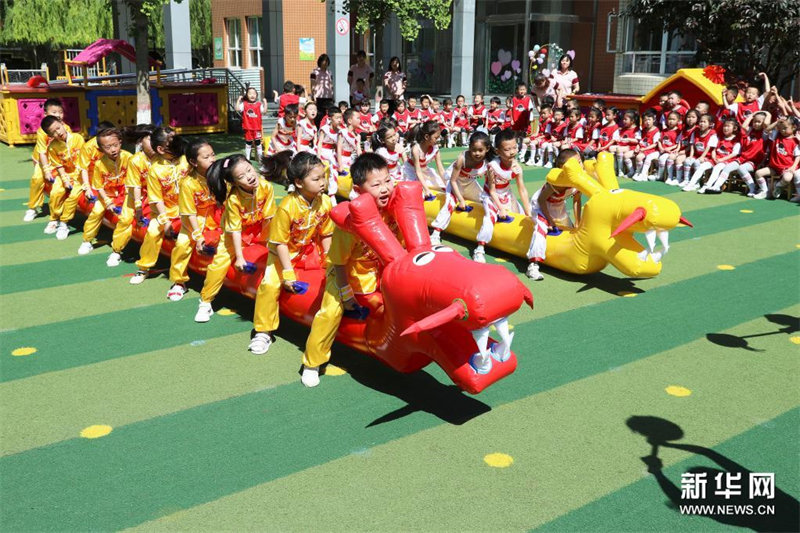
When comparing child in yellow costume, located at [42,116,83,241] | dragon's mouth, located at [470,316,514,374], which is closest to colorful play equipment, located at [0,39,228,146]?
child in yellow costume, located at [42,116,83,241]

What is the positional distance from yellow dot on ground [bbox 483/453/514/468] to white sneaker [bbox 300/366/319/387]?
139cm

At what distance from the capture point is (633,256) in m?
6.57

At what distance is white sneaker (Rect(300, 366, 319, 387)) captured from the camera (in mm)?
4973

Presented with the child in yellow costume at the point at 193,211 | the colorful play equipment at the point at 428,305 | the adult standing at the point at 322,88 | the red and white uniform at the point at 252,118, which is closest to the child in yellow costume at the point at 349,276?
the colorful play equipment at the point at 428,305

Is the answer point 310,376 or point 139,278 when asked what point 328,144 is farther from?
point 310,376

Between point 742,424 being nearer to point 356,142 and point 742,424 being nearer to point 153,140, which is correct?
point 153,140

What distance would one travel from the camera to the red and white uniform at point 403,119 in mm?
16091

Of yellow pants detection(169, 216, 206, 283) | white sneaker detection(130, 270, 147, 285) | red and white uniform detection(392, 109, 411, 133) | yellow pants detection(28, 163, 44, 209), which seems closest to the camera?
yellow pants detection(169, 216, 206, 283)

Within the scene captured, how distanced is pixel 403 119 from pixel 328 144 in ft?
15.1

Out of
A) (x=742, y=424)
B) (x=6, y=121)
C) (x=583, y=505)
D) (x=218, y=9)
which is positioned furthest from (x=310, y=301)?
(x=218, y=9)

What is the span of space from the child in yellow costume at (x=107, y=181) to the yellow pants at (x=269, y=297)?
3.16 m

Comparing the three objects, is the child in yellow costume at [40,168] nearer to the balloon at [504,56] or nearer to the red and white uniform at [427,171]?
the red and white uniform at [427,171]

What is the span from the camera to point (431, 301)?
13.5ft

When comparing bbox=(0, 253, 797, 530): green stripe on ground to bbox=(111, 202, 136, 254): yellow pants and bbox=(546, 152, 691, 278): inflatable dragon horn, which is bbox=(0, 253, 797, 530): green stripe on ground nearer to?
bbox=(546, 152, 691, 278): inflatable dragon horn
